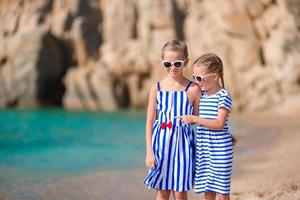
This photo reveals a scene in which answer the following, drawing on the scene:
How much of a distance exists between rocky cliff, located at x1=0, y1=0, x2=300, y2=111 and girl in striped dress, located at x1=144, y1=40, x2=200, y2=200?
1810cm

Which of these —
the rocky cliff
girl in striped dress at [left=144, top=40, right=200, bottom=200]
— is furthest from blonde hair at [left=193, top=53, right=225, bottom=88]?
the rocky cliff

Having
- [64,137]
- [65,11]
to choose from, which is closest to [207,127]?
[64,137]

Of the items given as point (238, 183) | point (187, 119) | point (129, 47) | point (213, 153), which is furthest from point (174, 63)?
point (129, 47)

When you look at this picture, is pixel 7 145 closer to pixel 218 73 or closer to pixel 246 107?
pixel 218 73

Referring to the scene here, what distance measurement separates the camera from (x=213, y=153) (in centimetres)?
417

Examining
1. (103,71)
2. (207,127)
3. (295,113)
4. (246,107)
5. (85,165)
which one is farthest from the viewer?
(103,71)

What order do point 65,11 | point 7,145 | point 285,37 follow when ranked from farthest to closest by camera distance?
point 65,11 < point 285,37 < point 7,145

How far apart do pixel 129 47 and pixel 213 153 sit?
2629 centimetres

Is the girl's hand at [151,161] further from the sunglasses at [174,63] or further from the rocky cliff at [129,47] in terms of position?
the rocky cliff at [129,47]

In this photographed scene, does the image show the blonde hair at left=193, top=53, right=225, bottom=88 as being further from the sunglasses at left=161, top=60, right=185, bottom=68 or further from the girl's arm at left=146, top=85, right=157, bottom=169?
the girl's arm at left=146, top=85, right=157, bottom=169

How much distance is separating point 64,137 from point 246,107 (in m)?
11.4

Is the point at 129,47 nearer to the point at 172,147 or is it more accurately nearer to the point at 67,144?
the point at 67,144

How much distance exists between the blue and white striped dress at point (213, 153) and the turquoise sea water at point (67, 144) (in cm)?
406

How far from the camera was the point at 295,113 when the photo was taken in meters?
20.0
